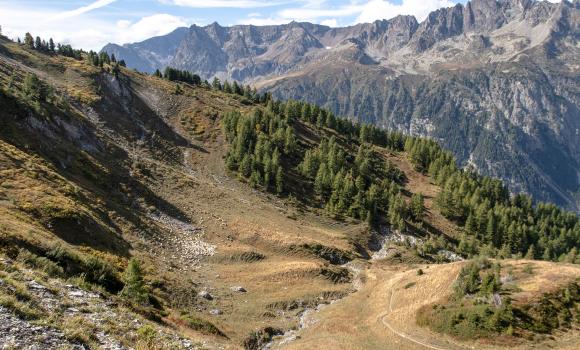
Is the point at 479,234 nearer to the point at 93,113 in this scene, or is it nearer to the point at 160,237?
the point at 160,237

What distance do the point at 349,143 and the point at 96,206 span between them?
116m

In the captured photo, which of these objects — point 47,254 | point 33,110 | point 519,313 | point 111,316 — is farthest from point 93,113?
point 519,313

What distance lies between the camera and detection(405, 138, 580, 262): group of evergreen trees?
4279 inches

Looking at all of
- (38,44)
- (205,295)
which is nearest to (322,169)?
(205,295)

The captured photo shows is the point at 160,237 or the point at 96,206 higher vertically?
the point at 96,206

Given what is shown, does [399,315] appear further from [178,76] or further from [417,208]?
[178,76]

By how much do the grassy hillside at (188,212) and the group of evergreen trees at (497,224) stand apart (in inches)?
29.6

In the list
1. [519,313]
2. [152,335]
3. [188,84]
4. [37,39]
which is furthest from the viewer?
[188,84]

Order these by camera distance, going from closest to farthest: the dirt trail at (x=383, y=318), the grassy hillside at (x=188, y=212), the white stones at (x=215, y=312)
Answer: the grassy hillside at (x=188, y=212) → the dirt trail at (x=383, y=318) → the white stones at (x=215, y=312)

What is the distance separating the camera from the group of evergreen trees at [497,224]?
109 m

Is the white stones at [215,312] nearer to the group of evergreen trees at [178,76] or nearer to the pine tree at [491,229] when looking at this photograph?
the pine tree at [491,229]

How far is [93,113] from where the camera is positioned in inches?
4306

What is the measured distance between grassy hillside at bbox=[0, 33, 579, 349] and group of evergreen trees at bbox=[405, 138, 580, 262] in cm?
75

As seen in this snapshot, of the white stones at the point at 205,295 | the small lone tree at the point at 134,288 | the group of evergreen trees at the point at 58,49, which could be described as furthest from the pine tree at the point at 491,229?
the group of evergreen trees at the point at 58,49
